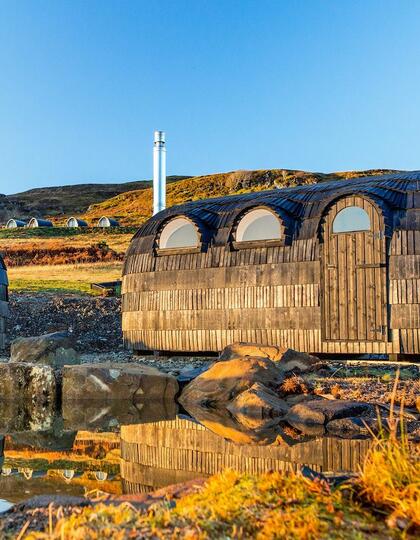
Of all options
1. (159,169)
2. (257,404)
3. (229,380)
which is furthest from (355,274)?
(159,169)

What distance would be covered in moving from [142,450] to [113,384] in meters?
5.16

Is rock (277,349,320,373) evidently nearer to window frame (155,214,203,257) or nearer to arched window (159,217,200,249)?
window frame (155,214,203,257)

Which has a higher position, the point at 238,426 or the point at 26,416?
the point at 238,426

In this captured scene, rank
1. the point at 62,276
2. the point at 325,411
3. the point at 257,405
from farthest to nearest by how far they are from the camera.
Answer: the point at 62,276 → the point at 257,405 → the point at 325,411

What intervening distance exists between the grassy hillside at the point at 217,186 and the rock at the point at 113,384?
9535 cm

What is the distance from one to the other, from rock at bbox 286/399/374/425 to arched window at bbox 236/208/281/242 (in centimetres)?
984

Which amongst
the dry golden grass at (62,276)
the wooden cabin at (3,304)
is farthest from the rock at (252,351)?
the dry golden grass at (62,276)

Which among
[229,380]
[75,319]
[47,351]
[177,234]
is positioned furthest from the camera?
[75,319]

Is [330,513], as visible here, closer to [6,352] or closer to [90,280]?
[6,352]

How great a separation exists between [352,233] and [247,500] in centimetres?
1508

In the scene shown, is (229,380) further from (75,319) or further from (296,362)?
(75,319)

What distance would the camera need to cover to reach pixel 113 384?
15602 mm

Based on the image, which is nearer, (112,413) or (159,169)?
(112,413)

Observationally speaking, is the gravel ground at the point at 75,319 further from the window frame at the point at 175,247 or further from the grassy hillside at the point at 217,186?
the grassy hillside at the point at 217,186
